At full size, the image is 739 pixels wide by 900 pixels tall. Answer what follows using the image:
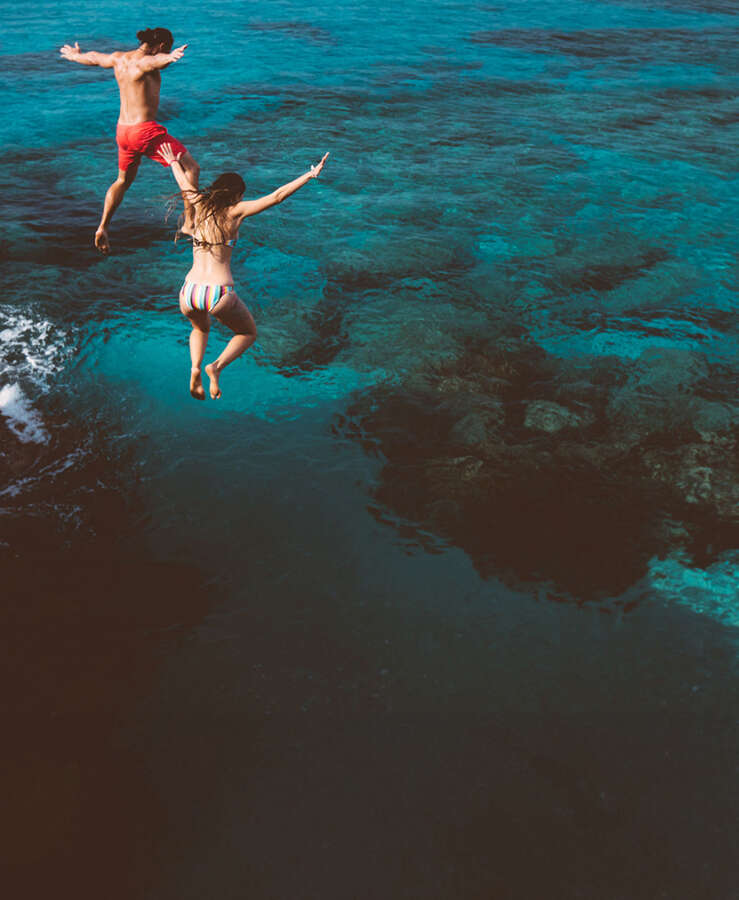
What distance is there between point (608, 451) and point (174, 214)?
30.6 feet

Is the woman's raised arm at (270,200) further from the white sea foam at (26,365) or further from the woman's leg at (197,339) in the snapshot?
the white sea foam at (26,365)

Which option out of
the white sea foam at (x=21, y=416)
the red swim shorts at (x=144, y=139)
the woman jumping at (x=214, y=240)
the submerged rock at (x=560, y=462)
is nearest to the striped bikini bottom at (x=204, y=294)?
the woman jumping at (x=214, y=240)

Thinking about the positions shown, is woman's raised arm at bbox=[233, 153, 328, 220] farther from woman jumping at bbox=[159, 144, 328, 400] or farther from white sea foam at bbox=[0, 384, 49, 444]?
white sea foam at bbox=[0, 384, 49, 444]

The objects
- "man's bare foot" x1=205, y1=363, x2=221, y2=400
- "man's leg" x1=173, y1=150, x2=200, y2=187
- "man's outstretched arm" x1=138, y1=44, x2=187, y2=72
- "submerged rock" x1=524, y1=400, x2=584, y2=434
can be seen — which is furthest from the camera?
"submerged rock" x1=524, y1=400, x2=584, y2=434

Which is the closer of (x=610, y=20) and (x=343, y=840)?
(x=343, y=840)

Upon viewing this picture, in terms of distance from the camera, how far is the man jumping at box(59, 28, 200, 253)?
6188mm

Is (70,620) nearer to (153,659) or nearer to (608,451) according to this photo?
(153,659)

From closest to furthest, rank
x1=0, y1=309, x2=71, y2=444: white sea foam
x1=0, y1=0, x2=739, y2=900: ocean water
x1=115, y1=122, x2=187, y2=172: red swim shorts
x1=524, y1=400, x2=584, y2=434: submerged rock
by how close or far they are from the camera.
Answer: x1=0, y1=0, x2=739, y2=900: ocean water → x1=115, y1=122, x2=187, y2=172: red swim shorts → x1=0, y1=309, x2=71, y2=444: white sea foam → x1=524, y1=400, x2=584, y2=434: submerged rock

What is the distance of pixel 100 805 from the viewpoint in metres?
5.04

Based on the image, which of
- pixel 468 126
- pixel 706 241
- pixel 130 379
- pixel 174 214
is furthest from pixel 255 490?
pixel 468 126

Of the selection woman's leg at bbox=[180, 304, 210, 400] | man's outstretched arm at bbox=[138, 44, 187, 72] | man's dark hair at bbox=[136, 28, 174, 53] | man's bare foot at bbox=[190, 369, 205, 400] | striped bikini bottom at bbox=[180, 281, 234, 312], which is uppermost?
man's dark hair at bbox=[136, 28, 174, 53]

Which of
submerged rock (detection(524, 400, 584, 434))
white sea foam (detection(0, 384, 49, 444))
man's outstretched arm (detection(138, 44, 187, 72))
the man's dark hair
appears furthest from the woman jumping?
submerged rock (detection(524, 400, 584, 434))

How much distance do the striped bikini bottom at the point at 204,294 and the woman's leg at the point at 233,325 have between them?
5 centimetres

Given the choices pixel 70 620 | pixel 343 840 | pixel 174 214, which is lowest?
pixel 343 840
